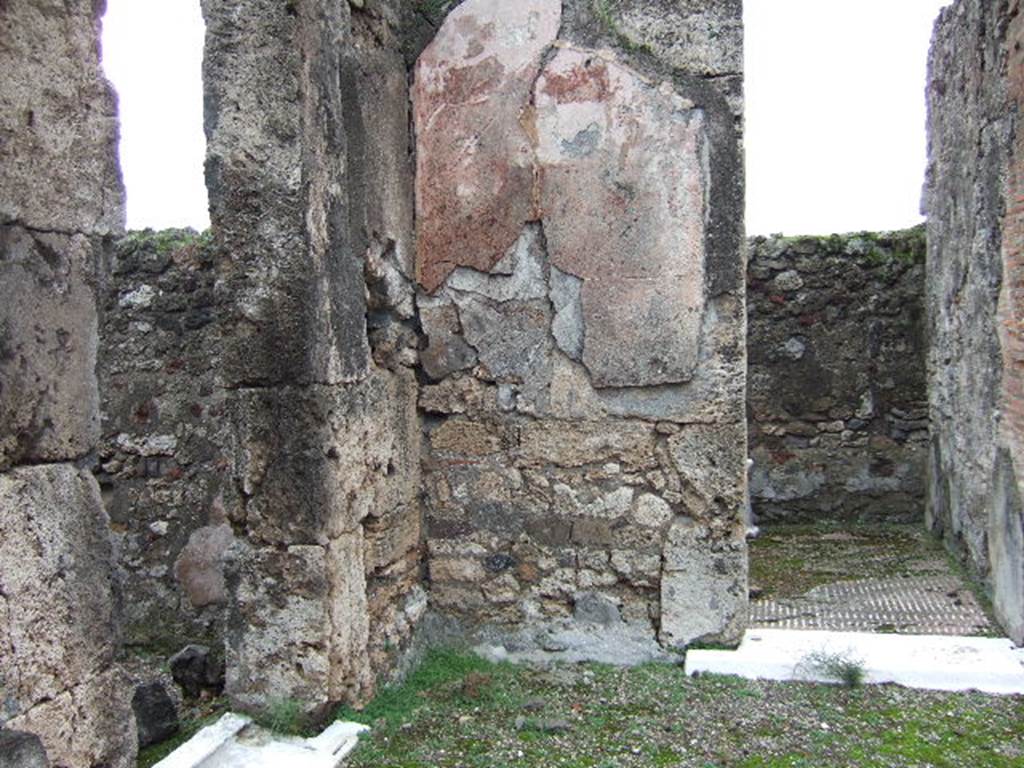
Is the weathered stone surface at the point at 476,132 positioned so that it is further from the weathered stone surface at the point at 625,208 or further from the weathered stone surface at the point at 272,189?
the weathered stone surface at the point at 272,189

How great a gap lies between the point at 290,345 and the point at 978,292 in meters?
3.98

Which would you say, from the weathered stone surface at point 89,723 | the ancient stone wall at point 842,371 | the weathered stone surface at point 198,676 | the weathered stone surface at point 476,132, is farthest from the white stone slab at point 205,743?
the ancient stone wall at point 842,371

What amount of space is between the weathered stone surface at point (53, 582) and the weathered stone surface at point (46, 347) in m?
0.07

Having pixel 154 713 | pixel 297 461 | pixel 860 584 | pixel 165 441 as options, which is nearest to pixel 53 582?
pixel 297 461

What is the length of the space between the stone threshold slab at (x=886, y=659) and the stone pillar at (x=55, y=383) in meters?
2.59

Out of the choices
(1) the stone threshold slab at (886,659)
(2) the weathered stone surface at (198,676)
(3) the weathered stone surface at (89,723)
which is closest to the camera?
(3) the weathered stone surface at (89,723)

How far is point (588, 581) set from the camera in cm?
436

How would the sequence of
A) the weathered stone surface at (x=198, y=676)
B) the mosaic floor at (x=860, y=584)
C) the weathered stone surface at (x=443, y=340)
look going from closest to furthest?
the weathered stone surface at (x=443, y=340), the weathered stone surface at (x=198, y=676), the mosaic floor at (x=860, y=584)

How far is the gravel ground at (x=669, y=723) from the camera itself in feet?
11.2

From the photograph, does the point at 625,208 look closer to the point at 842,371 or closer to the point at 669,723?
the point at 669,723

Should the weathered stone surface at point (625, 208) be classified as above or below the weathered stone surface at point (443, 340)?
above

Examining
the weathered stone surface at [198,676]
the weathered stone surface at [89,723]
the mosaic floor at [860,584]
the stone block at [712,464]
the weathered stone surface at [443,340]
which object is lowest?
the weathered stone surface at [198,676]

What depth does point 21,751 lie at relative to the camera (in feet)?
6.85

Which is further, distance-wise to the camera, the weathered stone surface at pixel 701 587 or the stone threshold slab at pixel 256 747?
the weathered stone surface at pixel 701 587
